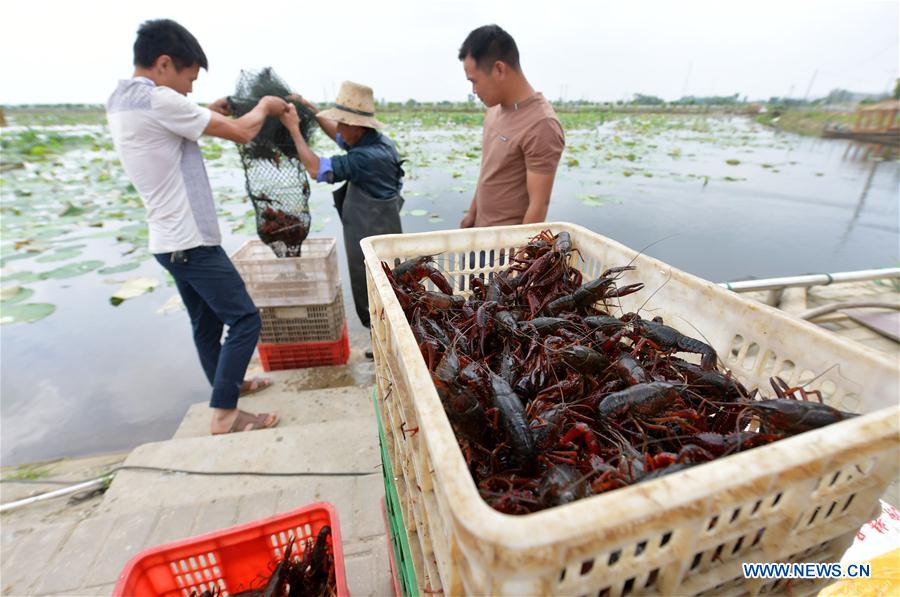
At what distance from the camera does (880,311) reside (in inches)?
158

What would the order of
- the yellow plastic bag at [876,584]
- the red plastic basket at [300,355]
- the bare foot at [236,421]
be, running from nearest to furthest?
the yellow plastic bag at [876,584] → the bare foot at [236,421] → the red plastic basket at [300,355]

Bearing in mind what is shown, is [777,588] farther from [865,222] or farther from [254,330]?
[865,222]

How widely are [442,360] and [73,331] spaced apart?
4.99m

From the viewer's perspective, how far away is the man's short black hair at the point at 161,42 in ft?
7.65

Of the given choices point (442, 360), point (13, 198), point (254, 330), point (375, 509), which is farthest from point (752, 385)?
point (13, 198)

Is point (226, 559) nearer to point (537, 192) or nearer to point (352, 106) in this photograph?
point (537, 192)

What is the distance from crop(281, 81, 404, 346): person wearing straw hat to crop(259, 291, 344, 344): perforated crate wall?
0.50 meters

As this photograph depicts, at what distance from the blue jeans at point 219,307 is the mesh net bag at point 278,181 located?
1.96ft

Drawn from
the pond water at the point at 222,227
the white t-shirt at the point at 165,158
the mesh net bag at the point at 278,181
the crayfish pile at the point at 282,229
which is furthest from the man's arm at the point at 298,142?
the pond water at the point at 222,227

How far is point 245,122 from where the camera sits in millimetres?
2646

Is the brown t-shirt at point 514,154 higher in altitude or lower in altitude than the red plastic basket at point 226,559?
higher

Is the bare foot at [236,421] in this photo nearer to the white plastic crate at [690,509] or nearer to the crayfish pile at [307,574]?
the crayfish pile at [307,574]

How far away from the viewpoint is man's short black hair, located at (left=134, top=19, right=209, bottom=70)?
7.65ft

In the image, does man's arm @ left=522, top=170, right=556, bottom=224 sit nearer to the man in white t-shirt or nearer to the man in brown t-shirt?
the man in brown t-shirt
